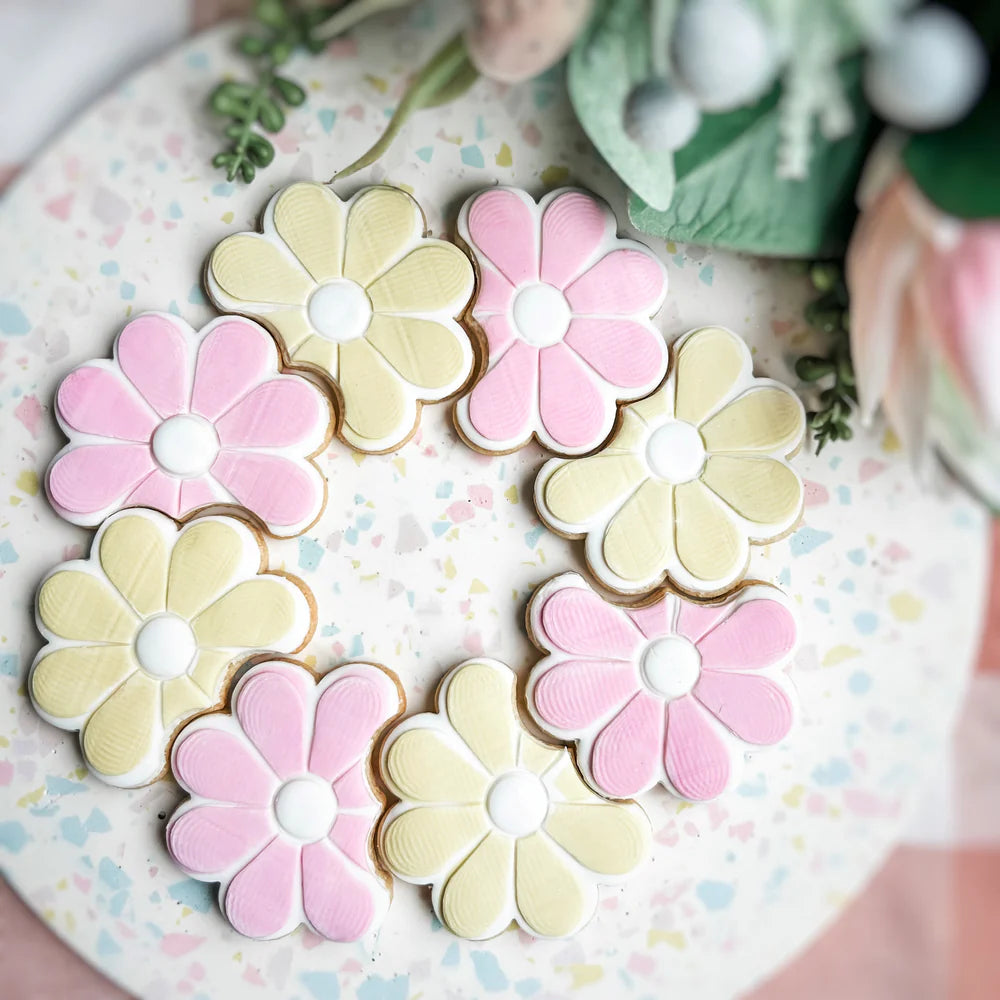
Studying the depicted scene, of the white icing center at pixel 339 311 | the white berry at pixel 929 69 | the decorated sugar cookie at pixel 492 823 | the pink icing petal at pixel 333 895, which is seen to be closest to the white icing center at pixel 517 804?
the decorated sugar cookie at pixel 492 823

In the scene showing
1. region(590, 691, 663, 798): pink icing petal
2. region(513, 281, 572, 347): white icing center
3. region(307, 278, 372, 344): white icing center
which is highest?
region(307, 278, 372, 344): white icing center

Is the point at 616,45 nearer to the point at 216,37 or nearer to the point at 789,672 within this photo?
the point at 216,37

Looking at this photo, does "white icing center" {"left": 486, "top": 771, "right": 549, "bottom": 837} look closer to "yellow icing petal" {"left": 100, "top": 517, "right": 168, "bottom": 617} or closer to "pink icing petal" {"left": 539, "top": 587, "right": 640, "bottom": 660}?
"pink icing petal" {"left": 539, "top": 587, "right": 640, "bottom": 660}

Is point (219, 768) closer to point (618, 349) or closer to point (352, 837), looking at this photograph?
point (352, 837)

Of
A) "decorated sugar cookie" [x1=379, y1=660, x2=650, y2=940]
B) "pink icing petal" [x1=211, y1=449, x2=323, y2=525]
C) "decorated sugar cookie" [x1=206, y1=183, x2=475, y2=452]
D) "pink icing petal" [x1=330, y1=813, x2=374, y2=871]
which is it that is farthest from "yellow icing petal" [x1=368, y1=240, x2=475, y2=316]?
"pink icing petal" [x1=330, y1=813, x2=374, y2=871]

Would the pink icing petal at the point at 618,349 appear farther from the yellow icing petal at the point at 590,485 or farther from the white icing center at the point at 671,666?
the white icing center at the point at 671,666
